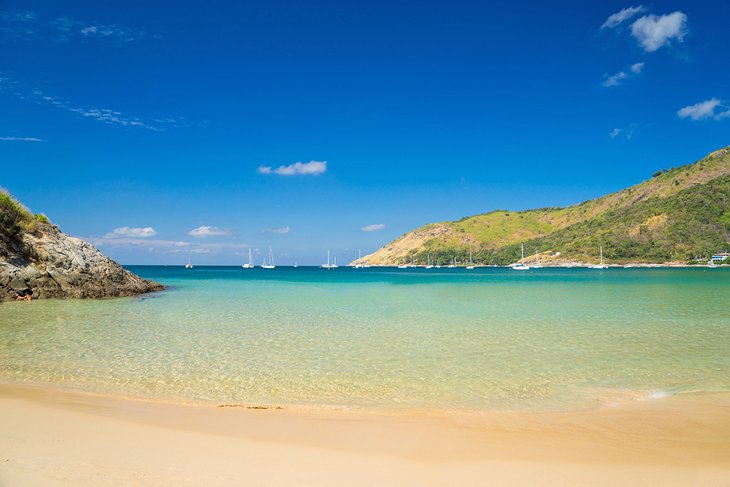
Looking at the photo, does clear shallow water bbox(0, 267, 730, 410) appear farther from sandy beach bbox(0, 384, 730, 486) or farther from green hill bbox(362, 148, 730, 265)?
green hill bbox(362, 148, 730, 265)

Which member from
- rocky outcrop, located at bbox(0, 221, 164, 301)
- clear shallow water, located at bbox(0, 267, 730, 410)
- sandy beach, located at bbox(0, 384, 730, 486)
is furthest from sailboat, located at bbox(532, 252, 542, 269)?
sandy beach, located at bbox(0, 384, 730, 486)

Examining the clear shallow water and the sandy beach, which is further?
the clear shallow water

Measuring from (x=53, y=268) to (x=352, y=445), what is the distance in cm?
3653

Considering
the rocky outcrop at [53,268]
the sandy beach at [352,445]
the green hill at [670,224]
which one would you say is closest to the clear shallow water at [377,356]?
the sandy beach at [352,445]

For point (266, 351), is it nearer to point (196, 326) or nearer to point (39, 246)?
point (196, 326)

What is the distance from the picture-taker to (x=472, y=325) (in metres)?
21.4

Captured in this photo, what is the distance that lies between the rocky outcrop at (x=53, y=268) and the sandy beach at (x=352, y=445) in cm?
2869

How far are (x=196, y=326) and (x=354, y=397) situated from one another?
13.5 metres

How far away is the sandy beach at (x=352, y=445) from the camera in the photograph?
18.3 feet

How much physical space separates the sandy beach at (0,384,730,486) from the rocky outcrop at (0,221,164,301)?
94.1ft

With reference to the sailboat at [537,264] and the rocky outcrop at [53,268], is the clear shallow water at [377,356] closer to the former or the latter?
the rocky outcrop at [53,268]

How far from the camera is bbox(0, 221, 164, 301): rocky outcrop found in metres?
31.7

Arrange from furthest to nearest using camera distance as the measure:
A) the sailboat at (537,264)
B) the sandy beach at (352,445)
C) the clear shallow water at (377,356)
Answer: the sailboat at (537,264), the clear shallow water at (377,356), the sandy beach at (352,445)

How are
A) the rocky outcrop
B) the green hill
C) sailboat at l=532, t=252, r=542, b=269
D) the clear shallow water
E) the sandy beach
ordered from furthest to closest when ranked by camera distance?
sailboat at l=532, t=252, r=542, b=269 < the green hill < the rocky outcrop < the clear shallow water < the sandy beach
